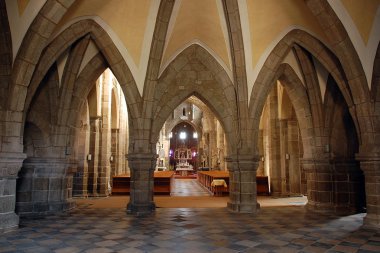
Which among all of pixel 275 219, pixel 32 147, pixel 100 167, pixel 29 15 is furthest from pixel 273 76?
pixel 100 167

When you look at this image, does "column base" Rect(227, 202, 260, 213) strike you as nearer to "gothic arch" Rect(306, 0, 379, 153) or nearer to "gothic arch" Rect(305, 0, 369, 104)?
"gothic arch" Rect(306, 0, 379, 153)

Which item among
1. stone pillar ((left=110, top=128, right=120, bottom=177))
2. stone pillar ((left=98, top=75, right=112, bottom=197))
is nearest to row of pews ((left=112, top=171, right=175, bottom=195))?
stone pillar ((left=98, top=75, right=112, bottom=197))

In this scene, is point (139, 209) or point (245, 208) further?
point (245, 208)

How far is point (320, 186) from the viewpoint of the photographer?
820 cm

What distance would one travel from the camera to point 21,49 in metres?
5.53

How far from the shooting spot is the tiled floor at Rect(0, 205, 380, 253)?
4375 millimetres

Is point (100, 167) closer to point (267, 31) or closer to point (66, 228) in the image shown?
point (66, 228)

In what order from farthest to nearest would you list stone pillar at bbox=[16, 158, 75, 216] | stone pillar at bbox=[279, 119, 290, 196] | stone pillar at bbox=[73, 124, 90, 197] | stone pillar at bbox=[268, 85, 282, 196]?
stone pillar at bbox=[268, 85, 282, 196], stone pillar at bbox=[279, 119, 290, 196], stone pillar at bbox=[73, 124, 90, 197], stone pillar at bbox=[16, 158, 75, 216]

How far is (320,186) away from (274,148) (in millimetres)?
4593

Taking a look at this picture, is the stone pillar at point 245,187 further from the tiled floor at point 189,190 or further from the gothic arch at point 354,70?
the tiled floor at point 189,190

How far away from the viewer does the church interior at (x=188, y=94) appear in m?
5.48

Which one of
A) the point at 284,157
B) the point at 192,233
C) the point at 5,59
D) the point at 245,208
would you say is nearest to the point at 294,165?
the point at 284,157

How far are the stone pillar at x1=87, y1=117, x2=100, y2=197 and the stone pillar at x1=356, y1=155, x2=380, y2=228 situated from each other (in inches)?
364

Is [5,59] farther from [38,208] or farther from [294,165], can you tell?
[294,165]
